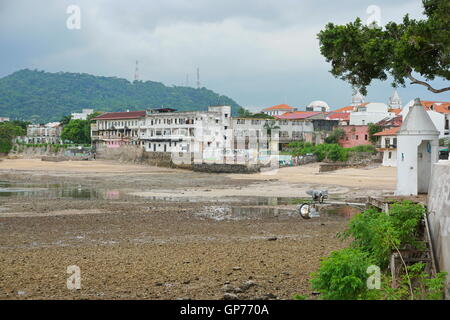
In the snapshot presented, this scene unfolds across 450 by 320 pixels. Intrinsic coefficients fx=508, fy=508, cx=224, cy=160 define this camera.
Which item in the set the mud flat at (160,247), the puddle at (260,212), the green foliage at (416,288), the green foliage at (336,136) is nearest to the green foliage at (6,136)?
the green foliage at (336,136)

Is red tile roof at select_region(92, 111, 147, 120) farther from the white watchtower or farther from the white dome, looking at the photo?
the white watchtower

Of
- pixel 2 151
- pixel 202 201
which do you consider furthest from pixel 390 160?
pixel 2 151

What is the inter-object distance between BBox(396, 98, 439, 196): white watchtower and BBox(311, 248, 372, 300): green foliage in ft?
31.4

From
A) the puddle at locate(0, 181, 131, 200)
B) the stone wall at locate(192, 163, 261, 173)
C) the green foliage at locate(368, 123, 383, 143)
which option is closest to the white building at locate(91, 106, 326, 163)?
the stone wall at locate(192, 163, 261, 173)

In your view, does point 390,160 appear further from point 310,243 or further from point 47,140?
point 47,140

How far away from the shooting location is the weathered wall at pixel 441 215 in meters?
9.88

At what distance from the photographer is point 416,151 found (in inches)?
734

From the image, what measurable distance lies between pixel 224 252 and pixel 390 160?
49789mm

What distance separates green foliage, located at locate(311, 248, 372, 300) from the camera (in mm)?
9172

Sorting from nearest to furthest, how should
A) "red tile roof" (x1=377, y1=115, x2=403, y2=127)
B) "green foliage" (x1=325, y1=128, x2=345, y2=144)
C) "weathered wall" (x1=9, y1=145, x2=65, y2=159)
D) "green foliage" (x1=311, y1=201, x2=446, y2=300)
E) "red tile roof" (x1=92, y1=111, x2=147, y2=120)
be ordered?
"green foliage" (x1=311, y1=201, x2=446, y2=300) → "red tile roof" (x1=377, y1=115, x2=403, y2=127) → "green foliage" (x1=325, y1=128, x2=345, y2=144) → "red tile roof" (x1=92, y1=111, x2=147, y2=120) → "weathered wall" (x1=9, y1=145, x2=65, y2=159)

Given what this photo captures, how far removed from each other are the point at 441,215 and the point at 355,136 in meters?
69.3

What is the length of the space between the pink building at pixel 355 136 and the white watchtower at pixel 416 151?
5741 cm

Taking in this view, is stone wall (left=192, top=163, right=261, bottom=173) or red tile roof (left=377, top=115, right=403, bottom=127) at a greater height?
red tile roof (left=377, top=115, right=403, bottom=127)

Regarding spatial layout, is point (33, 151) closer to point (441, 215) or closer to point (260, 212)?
point (260, 212)
